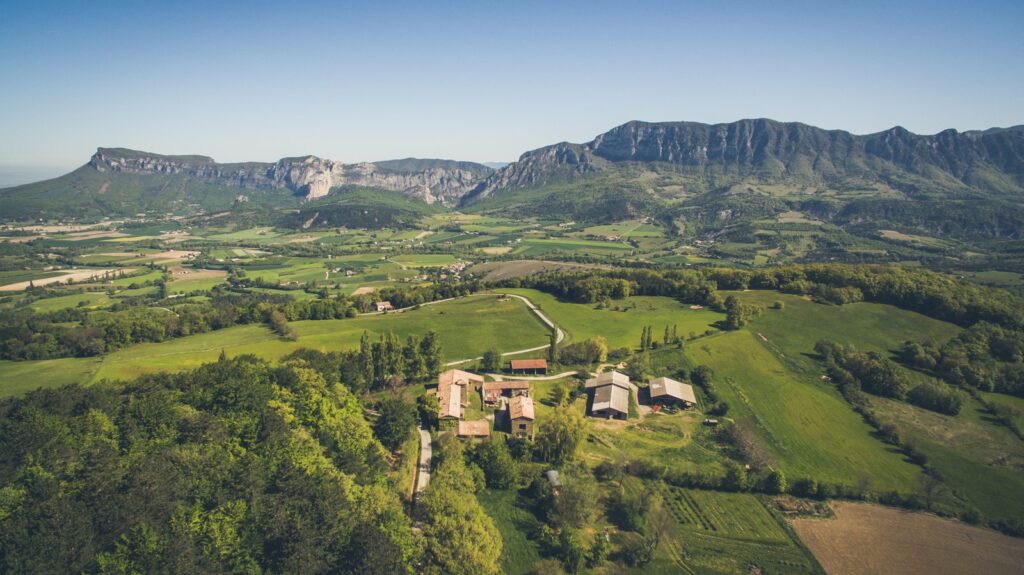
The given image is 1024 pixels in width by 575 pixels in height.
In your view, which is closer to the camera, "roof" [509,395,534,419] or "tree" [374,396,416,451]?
"tree" [374,396,416,451]

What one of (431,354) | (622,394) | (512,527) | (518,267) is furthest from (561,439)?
(518,267)

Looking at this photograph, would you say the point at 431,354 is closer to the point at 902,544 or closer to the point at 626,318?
the point at 626,318

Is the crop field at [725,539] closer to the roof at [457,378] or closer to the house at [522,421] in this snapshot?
the house at [522,421]

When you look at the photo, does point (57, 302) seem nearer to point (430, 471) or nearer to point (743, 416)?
point (430, 471)

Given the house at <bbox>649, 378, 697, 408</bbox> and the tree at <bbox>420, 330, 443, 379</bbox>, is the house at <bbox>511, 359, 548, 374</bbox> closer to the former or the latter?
the tree at <bbox>420, 330, 443, 379</bbox>

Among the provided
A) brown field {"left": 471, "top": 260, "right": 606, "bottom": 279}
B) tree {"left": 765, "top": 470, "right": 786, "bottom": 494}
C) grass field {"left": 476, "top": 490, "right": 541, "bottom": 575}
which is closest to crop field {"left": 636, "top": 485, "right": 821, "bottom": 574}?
tree {"left": 765, "top": 470, "right": 786, "bottom": 494}

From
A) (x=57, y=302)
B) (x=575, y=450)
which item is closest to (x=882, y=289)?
(x=575, y=450)
